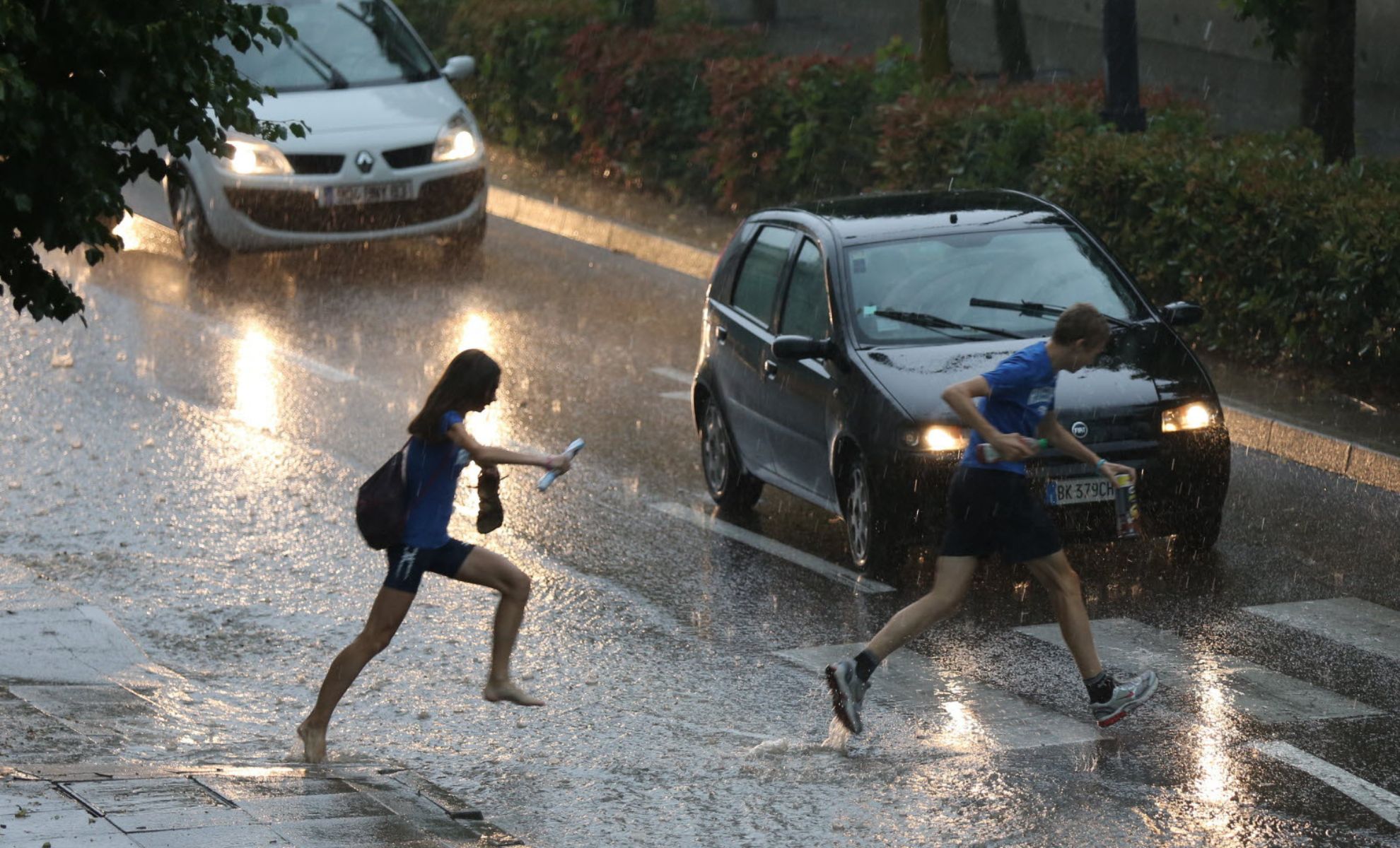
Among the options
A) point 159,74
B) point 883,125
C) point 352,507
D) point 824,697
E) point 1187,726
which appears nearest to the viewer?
point 159,74

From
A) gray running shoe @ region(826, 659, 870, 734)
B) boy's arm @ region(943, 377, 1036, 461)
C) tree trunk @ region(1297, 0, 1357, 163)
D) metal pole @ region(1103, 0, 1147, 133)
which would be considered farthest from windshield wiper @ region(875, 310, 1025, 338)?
metal pole @ region(1103, 0, 1147, 133)

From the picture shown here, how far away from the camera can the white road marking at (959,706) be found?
23.4 feet

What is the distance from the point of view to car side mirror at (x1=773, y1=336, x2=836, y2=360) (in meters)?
9.43

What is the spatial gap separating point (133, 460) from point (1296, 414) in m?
6.36

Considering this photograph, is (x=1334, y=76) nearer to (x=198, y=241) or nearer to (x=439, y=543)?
(x=198, y=241)

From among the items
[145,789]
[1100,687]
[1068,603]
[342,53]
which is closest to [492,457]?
[145,789]

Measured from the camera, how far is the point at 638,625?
8.70 metres

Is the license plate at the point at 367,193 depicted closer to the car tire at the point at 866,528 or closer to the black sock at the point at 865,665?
the car tire at the point at 866,528

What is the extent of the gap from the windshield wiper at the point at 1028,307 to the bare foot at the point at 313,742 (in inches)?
160

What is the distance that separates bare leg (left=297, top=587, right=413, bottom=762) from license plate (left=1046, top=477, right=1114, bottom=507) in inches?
121

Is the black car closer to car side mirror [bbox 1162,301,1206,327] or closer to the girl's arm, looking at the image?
car side mirror [bbox 1162,301,1206,327]

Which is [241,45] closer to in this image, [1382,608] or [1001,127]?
[1382,608]

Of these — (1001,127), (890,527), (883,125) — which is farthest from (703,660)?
(883,125)

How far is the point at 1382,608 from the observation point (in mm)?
8695
